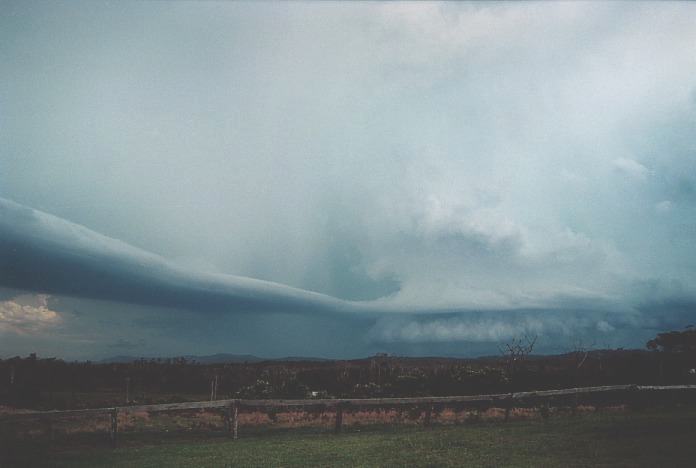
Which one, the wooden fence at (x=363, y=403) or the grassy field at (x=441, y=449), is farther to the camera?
the wooden fence at (x=363, y=403)

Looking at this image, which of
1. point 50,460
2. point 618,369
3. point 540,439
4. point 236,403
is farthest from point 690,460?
point 618,369

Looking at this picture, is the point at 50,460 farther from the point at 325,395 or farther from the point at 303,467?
the point at 325,395

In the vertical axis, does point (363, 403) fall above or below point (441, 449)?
above

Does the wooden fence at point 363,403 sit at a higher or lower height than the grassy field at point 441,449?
higher

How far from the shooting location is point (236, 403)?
69.3 feet

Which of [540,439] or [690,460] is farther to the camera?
[540,439]

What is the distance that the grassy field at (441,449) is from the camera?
46.2ft

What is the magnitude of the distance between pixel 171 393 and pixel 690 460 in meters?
68.5

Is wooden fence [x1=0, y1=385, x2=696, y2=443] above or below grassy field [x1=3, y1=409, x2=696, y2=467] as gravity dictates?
above

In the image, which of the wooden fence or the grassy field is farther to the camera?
→ the wooden fence

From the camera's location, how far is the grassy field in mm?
14094

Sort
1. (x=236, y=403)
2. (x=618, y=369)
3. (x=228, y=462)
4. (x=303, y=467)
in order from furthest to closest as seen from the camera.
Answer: (x=618, y=369) → (x=236, y=403) → (x=228, y=462) → (x=303, y=467)

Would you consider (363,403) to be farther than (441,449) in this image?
Yes

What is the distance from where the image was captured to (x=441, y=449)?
639 inches
